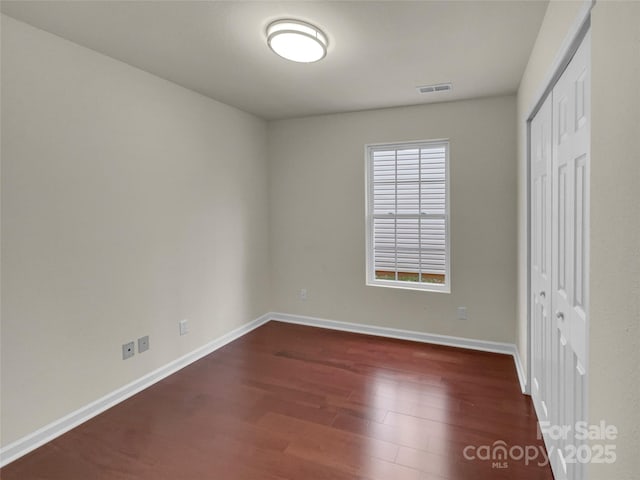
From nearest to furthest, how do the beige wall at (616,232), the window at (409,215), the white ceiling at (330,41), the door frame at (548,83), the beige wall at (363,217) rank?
the beige wall at (616,232), the door frame at (548,83), the white ceiling at (330,41), the beige wall at (363,217), the window at (409,215)

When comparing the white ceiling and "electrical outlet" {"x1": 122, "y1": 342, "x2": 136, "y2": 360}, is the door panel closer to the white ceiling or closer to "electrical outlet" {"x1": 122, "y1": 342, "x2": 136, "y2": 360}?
the white ceiling

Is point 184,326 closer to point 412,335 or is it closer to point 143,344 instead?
point 143,344

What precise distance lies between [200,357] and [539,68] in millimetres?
3574

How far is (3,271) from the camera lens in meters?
2.03

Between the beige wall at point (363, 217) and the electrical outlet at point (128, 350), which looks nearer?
the electrical outlet at point (128, 350)

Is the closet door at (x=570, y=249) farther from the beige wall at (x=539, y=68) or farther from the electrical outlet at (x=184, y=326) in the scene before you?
the electrical outlet at (x=184, y=326)

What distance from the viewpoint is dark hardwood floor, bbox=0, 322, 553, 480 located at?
1979mm

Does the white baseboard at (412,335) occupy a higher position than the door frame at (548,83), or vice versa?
the door frame at (548,83)

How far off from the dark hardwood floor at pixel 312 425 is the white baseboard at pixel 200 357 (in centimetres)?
6

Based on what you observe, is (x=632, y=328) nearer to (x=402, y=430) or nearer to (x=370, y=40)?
(x=402, y=430)

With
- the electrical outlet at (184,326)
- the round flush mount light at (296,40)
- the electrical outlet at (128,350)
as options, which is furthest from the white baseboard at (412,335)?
the round flush mount light at (296,40)

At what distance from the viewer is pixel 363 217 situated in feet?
13.5

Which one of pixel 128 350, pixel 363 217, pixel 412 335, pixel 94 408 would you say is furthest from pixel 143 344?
pixel 412 335

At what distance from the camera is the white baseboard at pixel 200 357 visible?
216 centimetres
